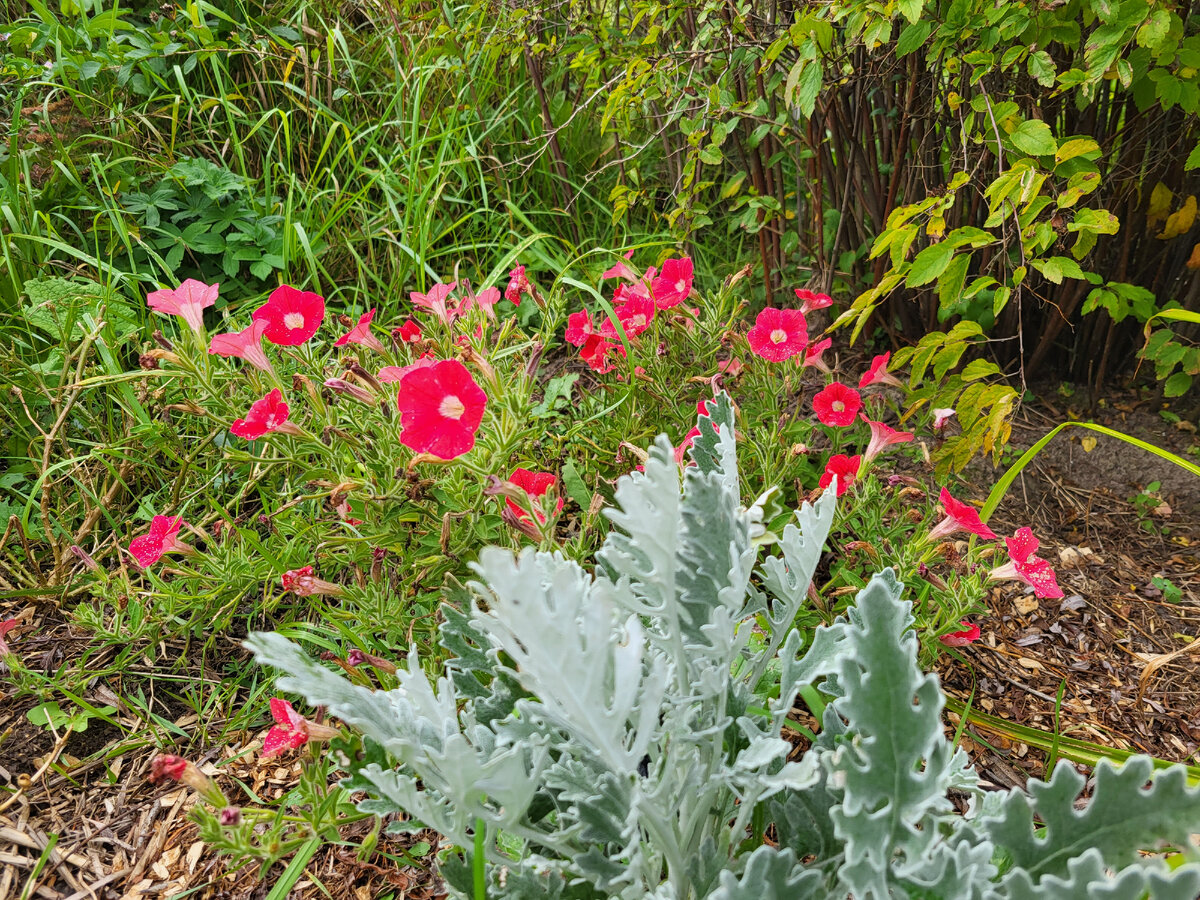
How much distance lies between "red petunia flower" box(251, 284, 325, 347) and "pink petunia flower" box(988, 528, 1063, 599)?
1.24 m

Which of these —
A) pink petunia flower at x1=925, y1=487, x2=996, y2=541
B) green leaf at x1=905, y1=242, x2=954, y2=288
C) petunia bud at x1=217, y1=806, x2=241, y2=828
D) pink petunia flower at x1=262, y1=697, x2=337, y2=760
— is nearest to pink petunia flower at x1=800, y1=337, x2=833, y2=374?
green leaf at x1=905, y1=242, x2=954, y2=288

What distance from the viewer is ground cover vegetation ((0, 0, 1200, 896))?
37.3 inches

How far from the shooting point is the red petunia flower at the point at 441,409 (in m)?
1.21

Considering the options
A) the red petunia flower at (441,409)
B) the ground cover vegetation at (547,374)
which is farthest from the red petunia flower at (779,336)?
the red petunia flower at (441,409)

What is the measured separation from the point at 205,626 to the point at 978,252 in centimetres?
206

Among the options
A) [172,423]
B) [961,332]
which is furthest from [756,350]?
[172,423]

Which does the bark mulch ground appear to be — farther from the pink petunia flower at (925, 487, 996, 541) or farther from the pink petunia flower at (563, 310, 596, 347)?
the pink petunia flower at (563, 310, 596, 347)

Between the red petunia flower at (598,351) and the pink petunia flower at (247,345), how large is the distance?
69cm

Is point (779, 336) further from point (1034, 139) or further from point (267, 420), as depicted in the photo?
point (267, 420)

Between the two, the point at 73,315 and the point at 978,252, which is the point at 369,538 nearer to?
the point at 73,315

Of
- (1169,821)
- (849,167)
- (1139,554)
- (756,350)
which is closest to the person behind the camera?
(1169,821)

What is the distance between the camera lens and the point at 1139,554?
1.93 metres

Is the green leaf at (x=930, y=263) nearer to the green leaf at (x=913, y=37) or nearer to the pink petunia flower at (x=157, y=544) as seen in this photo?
the green leaf at (x=913, y=37)

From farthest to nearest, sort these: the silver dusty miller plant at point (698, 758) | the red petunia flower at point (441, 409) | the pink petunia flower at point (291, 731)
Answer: the red petunia flower at point (441, 409)
the pink petunia flower at point (291, 731)
the silver dusty miller plant at point (698, 758)
